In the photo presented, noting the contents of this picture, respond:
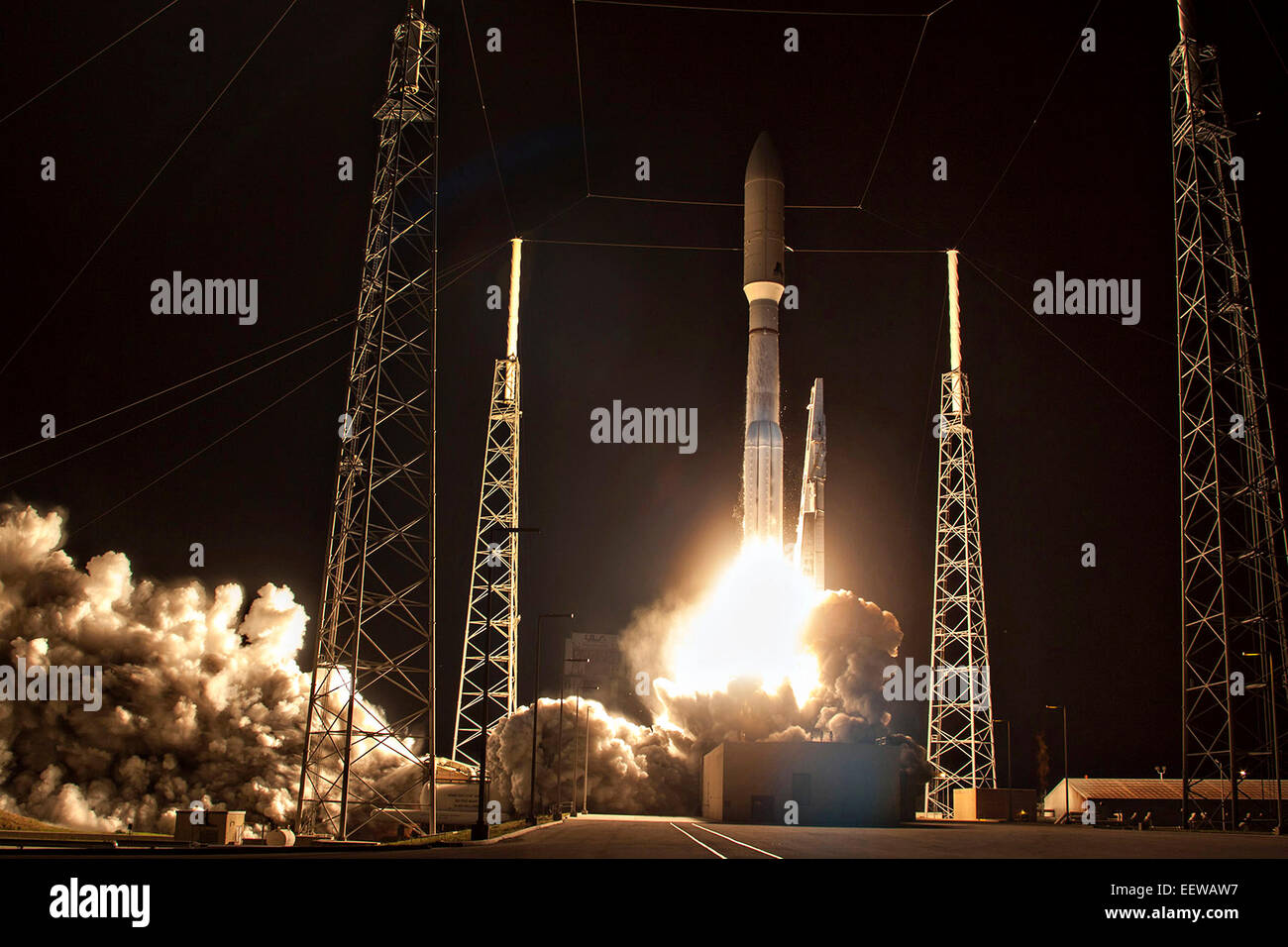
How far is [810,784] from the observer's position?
4809 centimetres

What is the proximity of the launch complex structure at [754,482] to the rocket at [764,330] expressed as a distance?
87 millimetres

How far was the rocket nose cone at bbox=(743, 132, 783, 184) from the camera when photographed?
52.0 metres

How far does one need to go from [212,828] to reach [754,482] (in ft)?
89.0

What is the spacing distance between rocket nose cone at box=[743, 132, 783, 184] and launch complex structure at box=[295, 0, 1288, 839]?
0.26 ft

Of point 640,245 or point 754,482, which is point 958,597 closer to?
point 754,482

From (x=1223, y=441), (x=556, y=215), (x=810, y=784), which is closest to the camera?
(x=1223, y=441)

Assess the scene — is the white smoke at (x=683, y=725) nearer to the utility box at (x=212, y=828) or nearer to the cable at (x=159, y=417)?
the utility box at (x=212, y=828)

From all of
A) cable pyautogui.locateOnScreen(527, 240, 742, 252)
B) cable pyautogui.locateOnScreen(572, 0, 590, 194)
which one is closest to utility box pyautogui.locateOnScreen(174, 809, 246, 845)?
cable pyautogui.locateOnScreen(572, 0, 590, 194)

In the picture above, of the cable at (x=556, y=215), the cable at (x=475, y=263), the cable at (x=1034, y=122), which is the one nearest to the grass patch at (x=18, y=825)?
the cable at (x=475, y=263)

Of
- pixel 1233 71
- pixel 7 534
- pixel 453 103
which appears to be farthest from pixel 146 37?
pixel 1233 71

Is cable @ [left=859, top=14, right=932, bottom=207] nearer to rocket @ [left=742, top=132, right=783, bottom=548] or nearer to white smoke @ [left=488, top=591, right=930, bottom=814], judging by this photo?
rocket @ [left=742, top=132, right=783, bottom=548]

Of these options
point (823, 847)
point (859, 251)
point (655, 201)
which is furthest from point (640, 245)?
point (823, 847)

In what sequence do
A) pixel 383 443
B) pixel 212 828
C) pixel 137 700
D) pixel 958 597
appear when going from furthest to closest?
1. pixel 958 597
2. pixel 137 700
3. pixel 383 443
4. pixel 212 828
